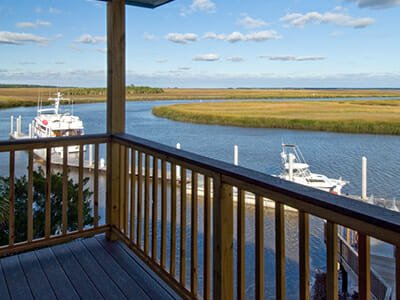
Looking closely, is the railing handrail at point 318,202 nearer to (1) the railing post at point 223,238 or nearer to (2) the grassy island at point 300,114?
(1) the railing post at point 223,238

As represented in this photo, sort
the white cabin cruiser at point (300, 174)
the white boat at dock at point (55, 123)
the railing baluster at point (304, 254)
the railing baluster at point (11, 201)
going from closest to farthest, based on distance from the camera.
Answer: the railing baluster at point (304, 254) → the white cabin cruiser at point (300, 174) → the railing baluster at point (11, 201) → the white boat at dock at point (55, 123)

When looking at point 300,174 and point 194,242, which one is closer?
point 194,242

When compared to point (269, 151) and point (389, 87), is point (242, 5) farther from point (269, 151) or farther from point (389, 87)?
point (389, 87)

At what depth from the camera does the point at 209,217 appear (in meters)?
1.90

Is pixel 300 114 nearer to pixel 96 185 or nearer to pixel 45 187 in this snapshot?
pixel 96 185

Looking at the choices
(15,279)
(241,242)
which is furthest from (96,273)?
(241,242)

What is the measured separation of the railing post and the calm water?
47 centimetres

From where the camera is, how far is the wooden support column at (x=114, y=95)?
114 inches

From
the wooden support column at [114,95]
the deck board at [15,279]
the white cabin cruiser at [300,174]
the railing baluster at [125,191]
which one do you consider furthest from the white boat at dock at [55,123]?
the white cabin cruiser at [300,174]

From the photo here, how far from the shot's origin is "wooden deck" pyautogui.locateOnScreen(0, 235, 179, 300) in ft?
7.24

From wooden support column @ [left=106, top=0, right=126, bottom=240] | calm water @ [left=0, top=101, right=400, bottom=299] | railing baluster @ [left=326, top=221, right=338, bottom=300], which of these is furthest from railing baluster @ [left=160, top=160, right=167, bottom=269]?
railing baluster @ [left=326, top=221, right=338, bottom=300]

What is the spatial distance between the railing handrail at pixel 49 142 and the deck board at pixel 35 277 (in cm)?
83

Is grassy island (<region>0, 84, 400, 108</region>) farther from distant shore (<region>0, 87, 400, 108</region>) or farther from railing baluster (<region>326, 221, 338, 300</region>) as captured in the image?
railing baluster (<region>326, 221, 338, 300</region>)

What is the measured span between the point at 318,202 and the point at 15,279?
6.99 feet
